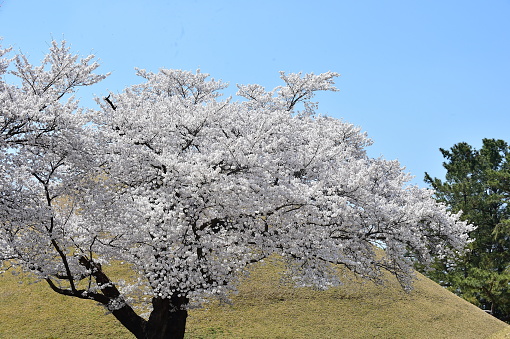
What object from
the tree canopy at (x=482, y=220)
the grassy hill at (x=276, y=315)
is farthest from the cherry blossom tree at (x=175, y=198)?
the tree canopy at (x=482, y=220)

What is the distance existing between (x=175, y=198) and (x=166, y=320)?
5527mm

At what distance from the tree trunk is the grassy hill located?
180 inches

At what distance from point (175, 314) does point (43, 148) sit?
7.50 meters

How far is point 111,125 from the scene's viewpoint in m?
16.5

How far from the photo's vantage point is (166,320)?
16.3m

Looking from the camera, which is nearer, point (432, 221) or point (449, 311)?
point (432, 221)

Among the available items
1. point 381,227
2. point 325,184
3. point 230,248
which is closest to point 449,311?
point 381,227

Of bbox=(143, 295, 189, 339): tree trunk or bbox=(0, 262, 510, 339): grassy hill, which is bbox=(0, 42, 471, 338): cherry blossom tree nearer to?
bbox=(143, 295, 189, 339): tree trunk

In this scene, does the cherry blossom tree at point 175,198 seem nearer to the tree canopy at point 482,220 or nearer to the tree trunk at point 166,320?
the tree trunk at point 166,320

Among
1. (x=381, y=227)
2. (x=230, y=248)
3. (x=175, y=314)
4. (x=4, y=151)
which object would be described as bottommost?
(x=175, y=314)

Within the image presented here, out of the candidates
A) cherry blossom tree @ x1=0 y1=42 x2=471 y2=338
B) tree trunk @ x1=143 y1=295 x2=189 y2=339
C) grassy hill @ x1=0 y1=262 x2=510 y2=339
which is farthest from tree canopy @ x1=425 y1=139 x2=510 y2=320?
tree trunk @ x1=143 y1=295 x2=189 y2=339

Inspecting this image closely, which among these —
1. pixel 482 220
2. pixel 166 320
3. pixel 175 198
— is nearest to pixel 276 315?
pixel 166 320

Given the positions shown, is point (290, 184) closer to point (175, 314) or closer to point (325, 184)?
point (325, 184)

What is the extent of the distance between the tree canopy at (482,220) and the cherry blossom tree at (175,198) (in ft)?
86.2
